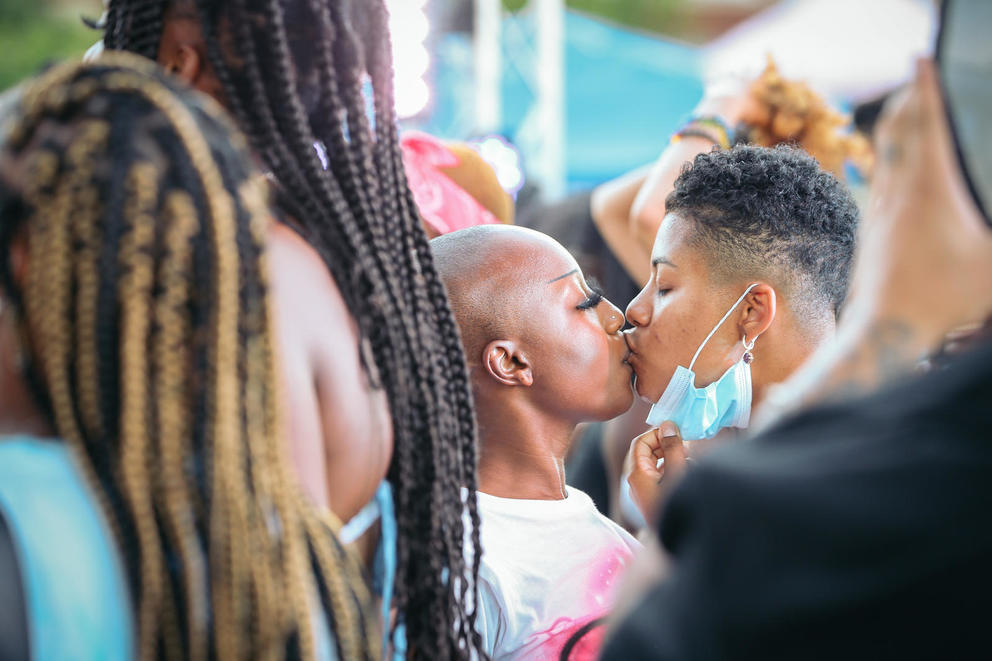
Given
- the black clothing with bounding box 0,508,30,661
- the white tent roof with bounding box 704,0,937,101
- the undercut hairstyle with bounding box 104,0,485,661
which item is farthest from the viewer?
the white tent roof with bounding box 704,0,937,101

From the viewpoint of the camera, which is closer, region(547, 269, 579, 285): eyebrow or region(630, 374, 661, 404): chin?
region(547, 269, 579, 285): eyebrow

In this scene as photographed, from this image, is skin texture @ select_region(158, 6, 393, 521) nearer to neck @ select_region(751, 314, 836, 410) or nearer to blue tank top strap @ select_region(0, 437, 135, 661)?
blue tank top strap @ select_region(0, 437, 135, 661)

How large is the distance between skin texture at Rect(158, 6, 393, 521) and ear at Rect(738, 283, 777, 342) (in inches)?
44.3

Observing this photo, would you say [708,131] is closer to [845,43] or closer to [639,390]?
[639,390]

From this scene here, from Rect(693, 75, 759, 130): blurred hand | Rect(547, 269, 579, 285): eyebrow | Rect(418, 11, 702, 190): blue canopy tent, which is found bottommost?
Rect(418, 11, 702, 190): blue canopy tent

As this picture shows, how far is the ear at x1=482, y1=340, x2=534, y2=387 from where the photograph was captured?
1.98 metres

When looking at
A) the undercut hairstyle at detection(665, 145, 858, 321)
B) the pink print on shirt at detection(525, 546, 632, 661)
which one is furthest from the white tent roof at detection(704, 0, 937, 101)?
the pink print on shirt at detection(525, 546, 632, 661)

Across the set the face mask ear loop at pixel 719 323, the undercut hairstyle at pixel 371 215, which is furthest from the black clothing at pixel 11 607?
the face mask ear loop at pixel 719 323

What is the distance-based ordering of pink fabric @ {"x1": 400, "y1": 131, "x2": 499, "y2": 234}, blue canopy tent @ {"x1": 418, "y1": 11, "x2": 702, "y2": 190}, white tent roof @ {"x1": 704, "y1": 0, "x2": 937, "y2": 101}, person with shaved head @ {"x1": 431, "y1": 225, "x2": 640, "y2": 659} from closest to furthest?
1. person with shaved head @ {"x1": 431, "y1": 225, "x2": 640, "y2": 659}
2. pink fabric @ {"x1": 400, "y1": 131, "x2": 499, "y2": 234}
3. blue canopy tent @ {"x1": 418, "y1": 11, "x2": 702, "y2": 190}
4. white tent roof @ {"x1": 704, "y1": 0, "x2": 937, "y2": 101}

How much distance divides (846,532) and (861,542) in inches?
0.6

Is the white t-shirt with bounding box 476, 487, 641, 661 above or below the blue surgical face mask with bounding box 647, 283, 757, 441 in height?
below

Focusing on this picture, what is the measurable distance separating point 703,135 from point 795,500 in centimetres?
255

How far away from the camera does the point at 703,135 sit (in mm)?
3166

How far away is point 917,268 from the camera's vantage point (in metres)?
0.93
